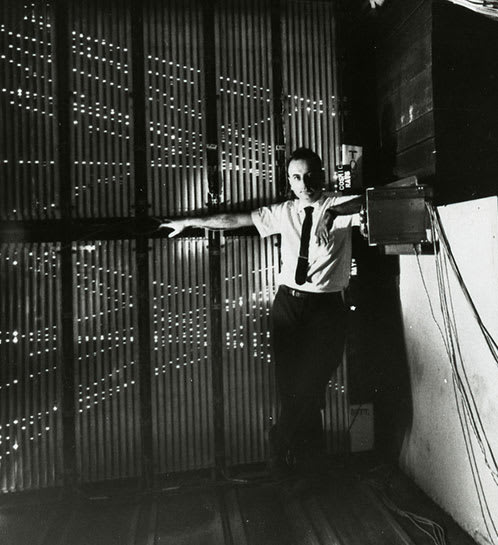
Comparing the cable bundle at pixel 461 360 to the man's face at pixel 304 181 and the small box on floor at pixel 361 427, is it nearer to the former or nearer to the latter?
the man's face at pixel 304 181

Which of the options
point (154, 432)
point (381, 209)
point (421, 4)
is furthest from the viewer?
point (154, 432)

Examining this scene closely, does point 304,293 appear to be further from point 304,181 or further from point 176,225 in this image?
point 176,225

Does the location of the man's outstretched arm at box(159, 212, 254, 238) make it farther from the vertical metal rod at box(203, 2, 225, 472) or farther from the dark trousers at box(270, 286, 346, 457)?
the dark trousers at box(270, 286, 346, 457)

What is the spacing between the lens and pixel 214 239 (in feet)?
12.3

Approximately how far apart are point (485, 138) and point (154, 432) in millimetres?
3450

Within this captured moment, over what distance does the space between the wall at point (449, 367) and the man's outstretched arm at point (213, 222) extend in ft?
4.51

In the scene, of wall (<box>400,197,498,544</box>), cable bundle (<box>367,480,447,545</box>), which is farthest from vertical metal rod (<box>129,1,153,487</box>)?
wall (<box>400,197,498,544</box>)

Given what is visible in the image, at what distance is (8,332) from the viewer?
138 inches

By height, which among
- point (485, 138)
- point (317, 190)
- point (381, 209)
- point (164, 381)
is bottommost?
point (164, 381)

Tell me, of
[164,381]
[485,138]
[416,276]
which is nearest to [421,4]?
[485,138]

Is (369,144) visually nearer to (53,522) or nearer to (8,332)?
(8,332)

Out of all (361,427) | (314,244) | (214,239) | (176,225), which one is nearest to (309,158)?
(314,244)

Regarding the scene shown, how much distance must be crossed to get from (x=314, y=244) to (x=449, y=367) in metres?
1.30

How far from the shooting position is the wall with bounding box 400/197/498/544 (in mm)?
2643
